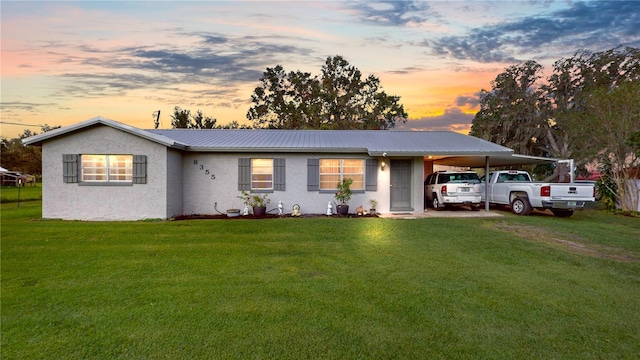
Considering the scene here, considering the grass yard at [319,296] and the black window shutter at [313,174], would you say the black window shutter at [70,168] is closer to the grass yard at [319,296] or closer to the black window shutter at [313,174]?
the grass yard at [319,296]

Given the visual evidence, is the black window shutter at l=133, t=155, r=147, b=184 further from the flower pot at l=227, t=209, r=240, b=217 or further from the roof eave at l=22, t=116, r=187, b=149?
the flower pot at l=227, t=209, r=240, b=217

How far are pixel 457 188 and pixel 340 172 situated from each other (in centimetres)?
454

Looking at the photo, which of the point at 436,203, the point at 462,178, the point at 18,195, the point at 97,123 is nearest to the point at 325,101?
the point at 436,203

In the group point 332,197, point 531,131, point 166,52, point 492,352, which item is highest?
point 166,52

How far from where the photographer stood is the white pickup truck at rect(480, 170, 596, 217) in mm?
11094

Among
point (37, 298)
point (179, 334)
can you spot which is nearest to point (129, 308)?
point (179, 334)

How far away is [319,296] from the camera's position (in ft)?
15.3

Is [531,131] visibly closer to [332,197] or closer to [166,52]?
[332,197]

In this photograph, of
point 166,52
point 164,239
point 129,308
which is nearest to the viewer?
point 129,308

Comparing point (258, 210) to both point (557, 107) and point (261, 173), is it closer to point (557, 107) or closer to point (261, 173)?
point (261, 173)

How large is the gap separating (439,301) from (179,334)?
10.5 ft

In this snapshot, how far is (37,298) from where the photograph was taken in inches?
179

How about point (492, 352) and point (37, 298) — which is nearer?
point (492, 352)

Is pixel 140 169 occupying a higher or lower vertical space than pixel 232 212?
higher
